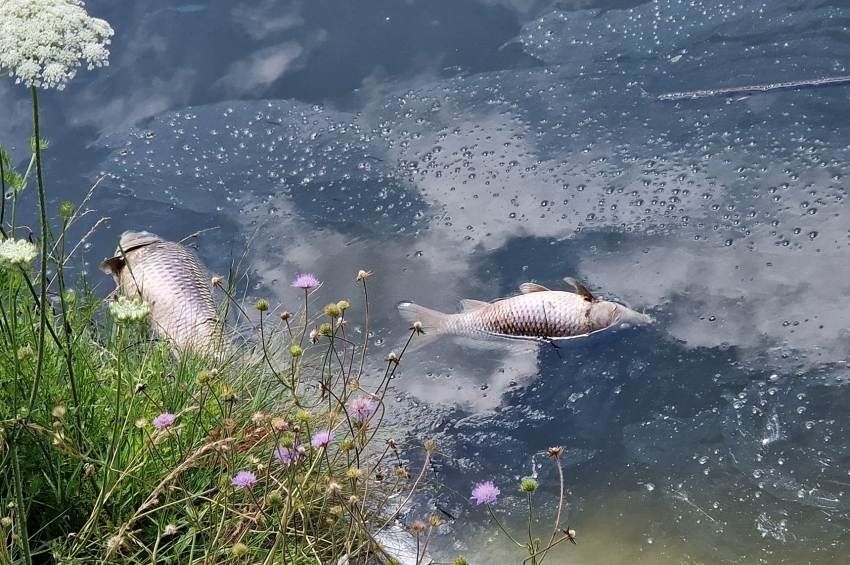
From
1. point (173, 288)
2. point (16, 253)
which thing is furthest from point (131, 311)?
point (173, 288)

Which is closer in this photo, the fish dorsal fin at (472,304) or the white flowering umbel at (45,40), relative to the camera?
the white flowering umbel at (45,40)

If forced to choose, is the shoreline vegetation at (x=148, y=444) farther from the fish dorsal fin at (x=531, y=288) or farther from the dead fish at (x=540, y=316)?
the fish dorsal fin at (x=531, y=288)

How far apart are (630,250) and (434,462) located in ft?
4.73

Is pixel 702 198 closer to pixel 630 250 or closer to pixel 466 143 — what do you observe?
pixel 630 250

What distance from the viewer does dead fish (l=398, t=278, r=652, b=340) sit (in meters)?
4.25

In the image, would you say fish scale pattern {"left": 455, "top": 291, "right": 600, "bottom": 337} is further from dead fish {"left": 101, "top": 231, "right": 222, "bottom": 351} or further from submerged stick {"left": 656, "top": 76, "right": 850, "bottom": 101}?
submerged stick {"left": 656, "top": 76, "right": 850, "bottom": 101}

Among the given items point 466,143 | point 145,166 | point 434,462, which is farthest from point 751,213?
point 145,166

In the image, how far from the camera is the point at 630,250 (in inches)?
185

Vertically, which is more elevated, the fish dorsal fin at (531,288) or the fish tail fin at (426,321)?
the fish dorsal fin at (531,288)

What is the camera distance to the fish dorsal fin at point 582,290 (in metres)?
4.18

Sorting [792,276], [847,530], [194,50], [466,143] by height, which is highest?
[194,50]

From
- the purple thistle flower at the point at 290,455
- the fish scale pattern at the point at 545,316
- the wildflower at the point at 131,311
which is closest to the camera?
the wildflower at the point at 131,311

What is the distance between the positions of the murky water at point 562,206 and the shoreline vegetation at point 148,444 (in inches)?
22.6

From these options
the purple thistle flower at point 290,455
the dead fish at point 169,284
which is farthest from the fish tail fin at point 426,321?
the purple thistle flower at point 290,455
